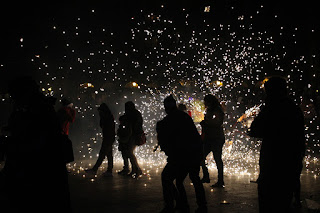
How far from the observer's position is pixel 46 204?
2.95m

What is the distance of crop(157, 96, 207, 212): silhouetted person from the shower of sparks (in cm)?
1306

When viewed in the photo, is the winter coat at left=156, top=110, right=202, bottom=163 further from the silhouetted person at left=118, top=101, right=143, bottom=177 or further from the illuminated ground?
the silhouetted person at left=118, top=101, right=143, bottom=177

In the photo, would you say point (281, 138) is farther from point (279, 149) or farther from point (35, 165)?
point (35, 165)

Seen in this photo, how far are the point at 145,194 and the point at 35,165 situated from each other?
499cm

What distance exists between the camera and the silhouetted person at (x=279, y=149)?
12.5 feet

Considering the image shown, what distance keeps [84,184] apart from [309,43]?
44.6 ft

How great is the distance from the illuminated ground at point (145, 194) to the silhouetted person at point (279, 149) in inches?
94.6

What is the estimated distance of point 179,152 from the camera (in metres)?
5.60

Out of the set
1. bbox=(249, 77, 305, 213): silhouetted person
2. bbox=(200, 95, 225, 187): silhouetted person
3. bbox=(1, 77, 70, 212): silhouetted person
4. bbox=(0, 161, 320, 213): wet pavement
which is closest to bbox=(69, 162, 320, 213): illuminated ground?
bbox=(0, 161, 320, 213): wet pavement

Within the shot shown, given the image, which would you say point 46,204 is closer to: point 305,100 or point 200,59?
point 305,100

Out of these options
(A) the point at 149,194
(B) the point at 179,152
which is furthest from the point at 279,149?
(A) the point at 149,194

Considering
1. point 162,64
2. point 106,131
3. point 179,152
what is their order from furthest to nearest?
point 162,64
point 106,131
point 179,152

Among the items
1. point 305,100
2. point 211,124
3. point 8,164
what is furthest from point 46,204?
point 305,100

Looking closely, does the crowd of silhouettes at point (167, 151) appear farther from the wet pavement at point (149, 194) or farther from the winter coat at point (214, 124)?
the winter coat at point (214, 124)
